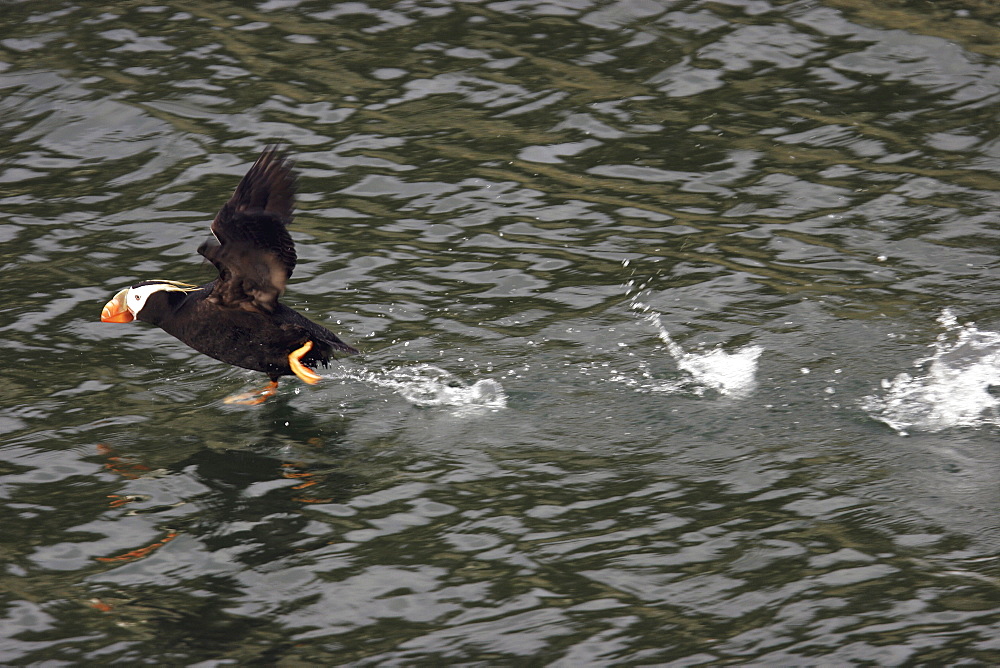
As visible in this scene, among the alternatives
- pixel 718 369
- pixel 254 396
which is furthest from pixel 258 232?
pixel 718 369

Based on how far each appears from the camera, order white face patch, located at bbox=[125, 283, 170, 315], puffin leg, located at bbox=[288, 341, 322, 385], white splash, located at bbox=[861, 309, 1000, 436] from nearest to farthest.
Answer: white splash, located at bbox=[861, 309, 1000, 436] < puffin leg, located at bbox=[288, 341, 322, 385] < white face patch, located at bbox=[125, 283, 170, 315]

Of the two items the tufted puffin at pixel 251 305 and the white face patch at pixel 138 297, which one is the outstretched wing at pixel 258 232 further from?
the white face patch at pixel 138 297

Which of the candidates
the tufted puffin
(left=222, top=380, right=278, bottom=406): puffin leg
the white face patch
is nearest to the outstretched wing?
the tufted puffin

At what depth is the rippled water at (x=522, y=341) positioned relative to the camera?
5223 mm

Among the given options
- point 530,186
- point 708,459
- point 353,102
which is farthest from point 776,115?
point 708,459

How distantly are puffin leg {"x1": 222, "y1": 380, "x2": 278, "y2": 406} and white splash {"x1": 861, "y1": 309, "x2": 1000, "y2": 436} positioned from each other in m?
3.76

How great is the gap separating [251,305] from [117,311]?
96cm

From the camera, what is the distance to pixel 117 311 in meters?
7.43

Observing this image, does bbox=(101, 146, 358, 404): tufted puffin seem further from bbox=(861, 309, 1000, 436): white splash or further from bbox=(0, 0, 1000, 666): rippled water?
bbox=(861, 309, 1000, 436): white splash

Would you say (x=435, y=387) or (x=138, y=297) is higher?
(x=138, y=297)

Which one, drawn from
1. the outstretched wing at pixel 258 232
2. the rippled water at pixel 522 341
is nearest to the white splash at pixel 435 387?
the rippled water at pixel 522 341

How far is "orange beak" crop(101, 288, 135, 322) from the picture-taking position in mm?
7402

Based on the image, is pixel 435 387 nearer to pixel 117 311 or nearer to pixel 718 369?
pixel 718 369

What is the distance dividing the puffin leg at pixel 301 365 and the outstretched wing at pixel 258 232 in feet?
1.32
